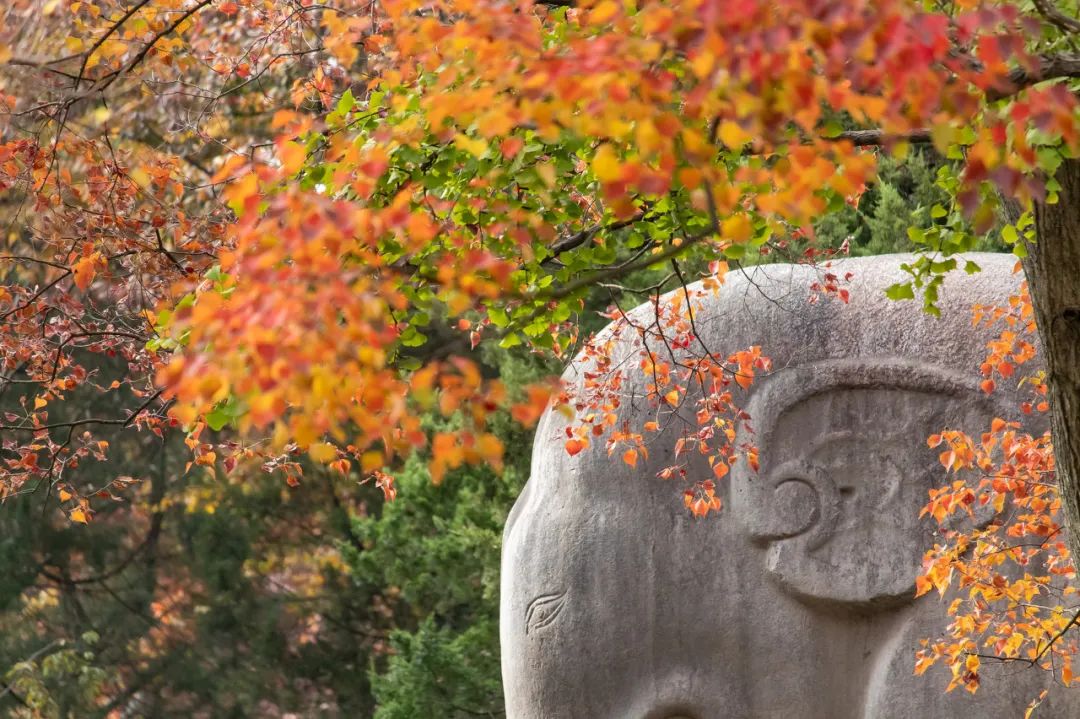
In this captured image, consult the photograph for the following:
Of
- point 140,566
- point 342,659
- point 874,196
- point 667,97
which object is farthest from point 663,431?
point 140,566

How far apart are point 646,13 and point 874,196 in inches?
244

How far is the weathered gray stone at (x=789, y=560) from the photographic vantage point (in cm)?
493

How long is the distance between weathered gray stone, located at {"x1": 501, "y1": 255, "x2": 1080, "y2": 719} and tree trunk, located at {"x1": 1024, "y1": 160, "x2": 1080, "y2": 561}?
1658 mm

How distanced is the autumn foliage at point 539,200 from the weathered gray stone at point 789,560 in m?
0.13

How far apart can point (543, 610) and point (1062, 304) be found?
239 centimetres

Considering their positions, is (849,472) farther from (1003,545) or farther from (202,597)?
(202,597)

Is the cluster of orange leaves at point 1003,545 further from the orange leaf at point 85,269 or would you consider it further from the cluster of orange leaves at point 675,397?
the orange leaf at point 85,269

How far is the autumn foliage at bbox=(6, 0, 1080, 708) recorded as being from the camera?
7.20 feet

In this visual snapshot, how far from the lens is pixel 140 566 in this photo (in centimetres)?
1138

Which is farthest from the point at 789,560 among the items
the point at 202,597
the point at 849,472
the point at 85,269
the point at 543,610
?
the point at 202,597

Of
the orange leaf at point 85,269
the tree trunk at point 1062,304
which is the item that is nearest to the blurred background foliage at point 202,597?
the orange leaf at point 85,269

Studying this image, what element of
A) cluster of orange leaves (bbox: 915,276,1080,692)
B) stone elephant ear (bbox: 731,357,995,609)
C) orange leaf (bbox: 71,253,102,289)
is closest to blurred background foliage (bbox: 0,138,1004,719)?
stone elephant ear (bbox: 731,357,995,609)

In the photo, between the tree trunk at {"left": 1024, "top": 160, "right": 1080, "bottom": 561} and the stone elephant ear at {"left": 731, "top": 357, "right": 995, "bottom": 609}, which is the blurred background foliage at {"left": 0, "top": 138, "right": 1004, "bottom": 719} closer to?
the stone elephant ear at {"left": 731, "top": 357, "right": 995, "bottom": 609}

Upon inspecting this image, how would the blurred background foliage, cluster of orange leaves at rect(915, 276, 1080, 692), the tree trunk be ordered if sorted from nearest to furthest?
the tree trunk, cluster of orange leaves at rect(915, 276, 1080, 692), the blurred background foliage
